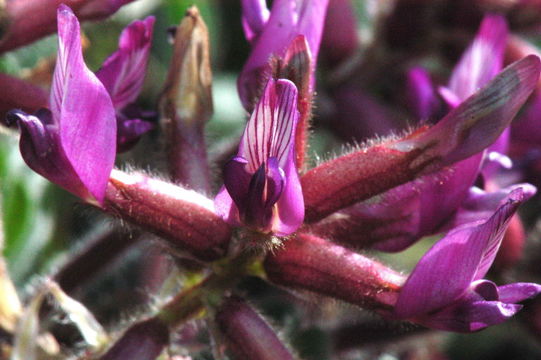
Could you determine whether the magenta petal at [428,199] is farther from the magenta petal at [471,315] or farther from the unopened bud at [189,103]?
the unopened bud at [189,103]

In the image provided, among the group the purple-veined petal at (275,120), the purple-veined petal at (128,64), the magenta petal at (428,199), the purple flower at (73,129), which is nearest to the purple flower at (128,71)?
the purple-veined petal at (128,64)

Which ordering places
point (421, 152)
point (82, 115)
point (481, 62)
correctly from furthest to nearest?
point (481, 62) < point (421, 152) < point (82, 115)

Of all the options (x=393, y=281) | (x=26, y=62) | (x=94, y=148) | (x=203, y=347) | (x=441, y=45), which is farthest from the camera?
(x=441, y=45)

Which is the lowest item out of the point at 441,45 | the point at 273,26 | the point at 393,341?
the point at 393,341

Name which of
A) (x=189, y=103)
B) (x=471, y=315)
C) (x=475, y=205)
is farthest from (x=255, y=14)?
(x=471, y=315)

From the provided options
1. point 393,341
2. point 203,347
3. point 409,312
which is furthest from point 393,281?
point 393,341

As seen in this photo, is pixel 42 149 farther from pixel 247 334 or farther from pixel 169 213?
pixel 247 334

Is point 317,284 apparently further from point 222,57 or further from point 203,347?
point 222,57
